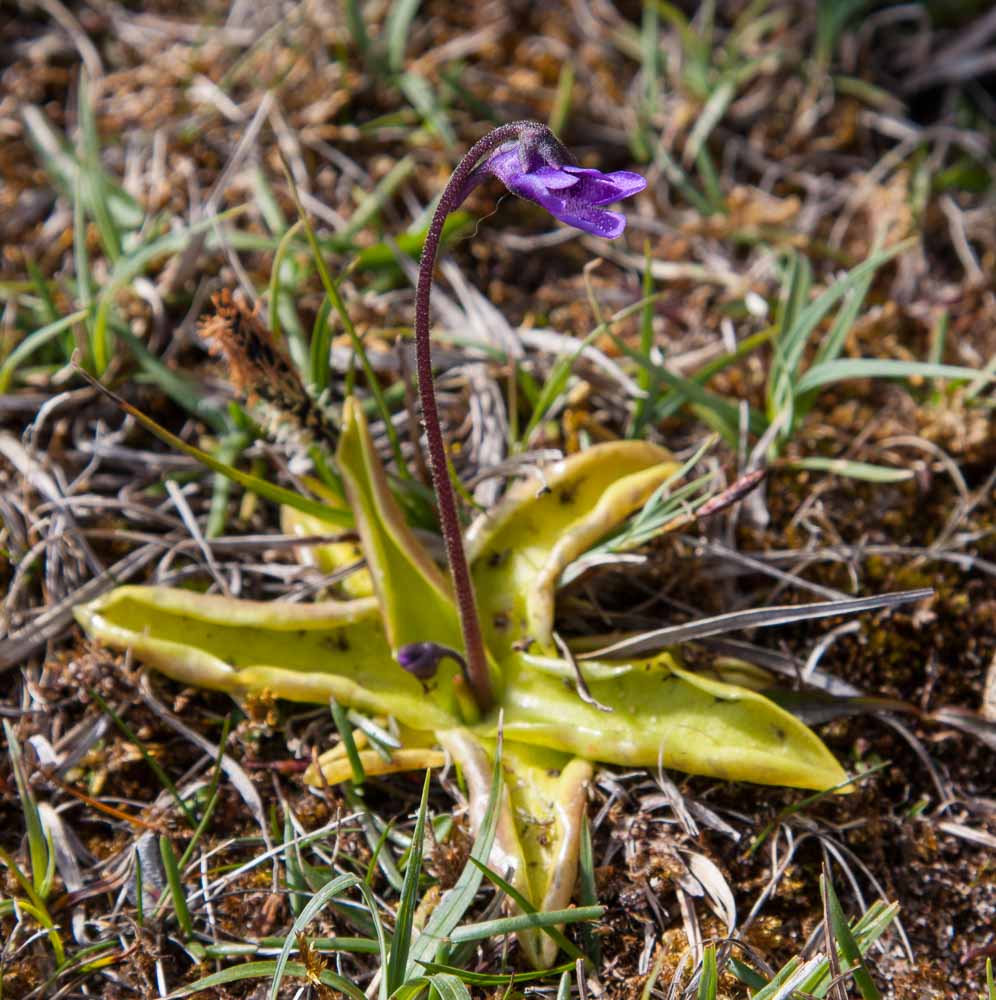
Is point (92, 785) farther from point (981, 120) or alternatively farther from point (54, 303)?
point (981, 120)

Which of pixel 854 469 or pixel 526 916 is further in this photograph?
pixel 854 469

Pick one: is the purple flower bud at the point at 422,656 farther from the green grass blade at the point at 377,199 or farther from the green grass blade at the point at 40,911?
the green grass blade at the point at 377,199

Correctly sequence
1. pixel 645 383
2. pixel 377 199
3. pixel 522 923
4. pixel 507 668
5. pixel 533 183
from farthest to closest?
pixel 377 199 < pixel 645 383 < pixel 507 668 < pixel 522 923 < pixel 533 183

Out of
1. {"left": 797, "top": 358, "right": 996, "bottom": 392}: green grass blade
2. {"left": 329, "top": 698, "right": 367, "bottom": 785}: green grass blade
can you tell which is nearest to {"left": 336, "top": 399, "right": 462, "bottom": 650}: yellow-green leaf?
{"left": 329, "top": 698, "right": 367, "bottom": 785}: green grass blade

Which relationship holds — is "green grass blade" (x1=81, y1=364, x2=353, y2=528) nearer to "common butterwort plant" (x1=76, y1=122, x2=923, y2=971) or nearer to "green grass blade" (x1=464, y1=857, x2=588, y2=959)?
"common butterwort plant" (x1=76, y1=122, x2=923, y2=971)

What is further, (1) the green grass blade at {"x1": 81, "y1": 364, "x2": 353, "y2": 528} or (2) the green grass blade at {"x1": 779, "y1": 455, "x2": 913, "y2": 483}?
(2) the green grass blade at {"x1": 779, "y1": 455, "x2": 913, "y2": 483}

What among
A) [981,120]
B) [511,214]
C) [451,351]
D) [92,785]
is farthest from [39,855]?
[981,120]

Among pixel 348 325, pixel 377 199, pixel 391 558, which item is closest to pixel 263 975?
pixel 391 558

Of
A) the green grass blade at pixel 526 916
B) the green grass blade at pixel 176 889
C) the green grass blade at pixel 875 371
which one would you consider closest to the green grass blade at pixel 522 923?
the green grass blade at pixel 526 916

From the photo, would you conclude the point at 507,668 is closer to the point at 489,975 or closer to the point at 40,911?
the point at 489,975
